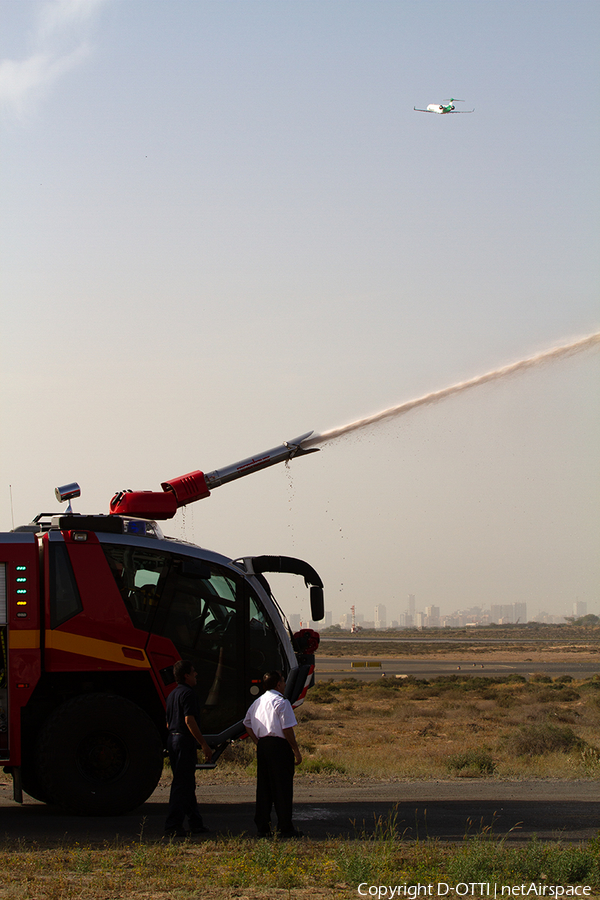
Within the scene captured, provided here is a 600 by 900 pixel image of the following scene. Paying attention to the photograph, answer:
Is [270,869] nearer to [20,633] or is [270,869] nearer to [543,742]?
[20,633]

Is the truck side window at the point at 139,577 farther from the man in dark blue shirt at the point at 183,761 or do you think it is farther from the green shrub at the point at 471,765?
the green shrub at the point at 471,765

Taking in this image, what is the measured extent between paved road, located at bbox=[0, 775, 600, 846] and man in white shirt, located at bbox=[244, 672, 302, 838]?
Result: 49 centimetres

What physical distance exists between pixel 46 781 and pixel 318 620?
12.6 ft

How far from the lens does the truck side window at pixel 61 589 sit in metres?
10.9

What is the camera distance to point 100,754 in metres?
10.8

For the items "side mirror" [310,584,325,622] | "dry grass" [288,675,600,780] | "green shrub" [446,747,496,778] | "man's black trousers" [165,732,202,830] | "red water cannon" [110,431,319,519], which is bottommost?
"dry grass" [288,675,600,780]

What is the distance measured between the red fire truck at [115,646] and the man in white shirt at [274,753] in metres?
1.87

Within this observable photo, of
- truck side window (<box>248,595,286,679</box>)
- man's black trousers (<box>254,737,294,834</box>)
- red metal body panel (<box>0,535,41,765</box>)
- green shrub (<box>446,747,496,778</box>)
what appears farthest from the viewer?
green shrub (<box>446,747,496,778</box>)

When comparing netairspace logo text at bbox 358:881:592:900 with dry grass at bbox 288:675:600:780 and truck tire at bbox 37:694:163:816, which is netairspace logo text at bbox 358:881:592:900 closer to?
truck tire at bbox 37:694:163:816

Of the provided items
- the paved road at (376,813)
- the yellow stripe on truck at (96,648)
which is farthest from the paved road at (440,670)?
the yellow stripe on truck at (96,648)

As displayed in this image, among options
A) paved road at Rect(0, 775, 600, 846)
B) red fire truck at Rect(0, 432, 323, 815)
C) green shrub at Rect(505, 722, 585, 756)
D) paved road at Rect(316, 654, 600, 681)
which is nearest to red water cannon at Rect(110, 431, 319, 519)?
red fire truck at Rect(0, 432, 323, 815)

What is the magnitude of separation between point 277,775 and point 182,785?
1082 millimetres

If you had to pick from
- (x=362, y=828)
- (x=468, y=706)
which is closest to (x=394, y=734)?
(x=468, y=706)

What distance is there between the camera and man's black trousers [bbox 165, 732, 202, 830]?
9.61 m
